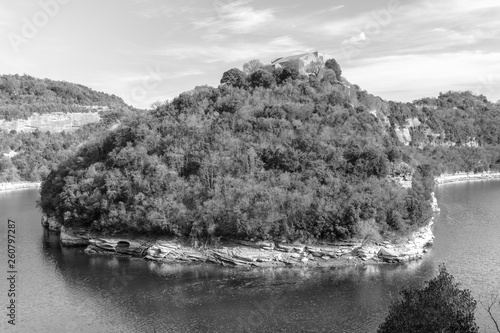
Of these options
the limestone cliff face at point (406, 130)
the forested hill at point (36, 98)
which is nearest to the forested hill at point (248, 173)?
the limestone cliff face at point (406, 130)

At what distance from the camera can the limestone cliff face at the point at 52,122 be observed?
152375 mm

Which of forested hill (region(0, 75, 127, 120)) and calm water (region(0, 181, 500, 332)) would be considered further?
forested hill (region(0, 75, 127, 120))

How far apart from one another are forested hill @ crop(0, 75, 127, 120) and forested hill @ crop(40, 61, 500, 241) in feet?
339

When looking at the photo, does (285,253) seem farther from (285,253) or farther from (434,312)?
(434,312)

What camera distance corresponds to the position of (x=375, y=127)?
6300 cm

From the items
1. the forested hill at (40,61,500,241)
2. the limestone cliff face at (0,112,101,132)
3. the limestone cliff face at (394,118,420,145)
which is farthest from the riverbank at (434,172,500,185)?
the limestone cliff face at (0,112,101,132)

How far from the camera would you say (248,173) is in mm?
54656

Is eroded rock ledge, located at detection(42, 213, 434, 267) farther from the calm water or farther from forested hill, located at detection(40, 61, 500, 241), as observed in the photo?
the calm water

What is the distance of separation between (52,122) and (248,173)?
5105 inches

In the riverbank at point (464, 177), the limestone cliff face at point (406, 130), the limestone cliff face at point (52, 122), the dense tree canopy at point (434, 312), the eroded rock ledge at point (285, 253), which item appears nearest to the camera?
the dense tree canopy at point (434, 312)

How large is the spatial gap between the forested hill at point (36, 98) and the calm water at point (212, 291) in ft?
386

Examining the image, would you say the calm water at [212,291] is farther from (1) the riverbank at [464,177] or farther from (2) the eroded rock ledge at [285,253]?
(1) the riverbank at [464,177]

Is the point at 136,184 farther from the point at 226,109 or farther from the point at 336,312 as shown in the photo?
the point at 336,312

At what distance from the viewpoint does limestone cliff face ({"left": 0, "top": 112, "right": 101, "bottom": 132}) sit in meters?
152
